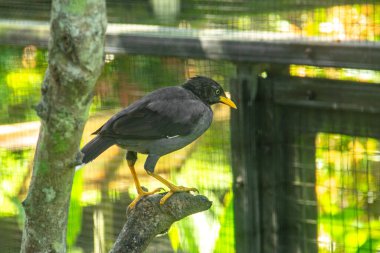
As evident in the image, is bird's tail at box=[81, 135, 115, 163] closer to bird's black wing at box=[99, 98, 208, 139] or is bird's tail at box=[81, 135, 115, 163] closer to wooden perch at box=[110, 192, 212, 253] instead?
bird's black wing at box=[99, 98, 208, 139]

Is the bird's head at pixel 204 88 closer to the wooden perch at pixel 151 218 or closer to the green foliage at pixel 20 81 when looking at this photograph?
the wooden perch at pixel 151 218

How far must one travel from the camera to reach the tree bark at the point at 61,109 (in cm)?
170

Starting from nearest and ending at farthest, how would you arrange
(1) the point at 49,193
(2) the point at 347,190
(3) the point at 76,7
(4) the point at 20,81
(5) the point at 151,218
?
1. (3) the point at 76,7
2. (1) the point at 49,193
3. (5) the point at 151,218
4. (2) the point at 347,190
5. (4) the point at 20,81

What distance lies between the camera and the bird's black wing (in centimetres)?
318

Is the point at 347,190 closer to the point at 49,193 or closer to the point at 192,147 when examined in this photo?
the point at 192,147

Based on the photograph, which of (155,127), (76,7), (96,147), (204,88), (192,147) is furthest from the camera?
(192,147)

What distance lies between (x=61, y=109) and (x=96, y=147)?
1383 mm

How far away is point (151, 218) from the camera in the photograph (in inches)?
110

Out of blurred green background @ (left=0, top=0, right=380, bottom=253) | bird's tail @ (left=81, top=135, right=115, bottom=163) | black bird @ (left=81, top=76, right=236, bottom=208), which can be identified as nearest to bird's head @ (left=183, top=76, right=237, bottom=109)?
black bird @ (left=81, top=76, right=236, bottom=208)

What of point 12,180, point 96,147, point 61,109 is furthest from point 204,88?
point 12,180

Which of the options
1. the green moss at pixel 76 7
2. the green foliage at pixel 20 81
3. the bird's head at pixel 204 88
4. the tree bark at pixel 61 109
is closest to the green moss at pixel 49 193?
the tree bark at pixel 61 109

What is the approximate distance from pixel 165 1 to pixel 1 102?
4.32ft

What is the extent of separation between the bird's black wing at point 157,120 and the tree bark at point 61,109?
3.88 feet

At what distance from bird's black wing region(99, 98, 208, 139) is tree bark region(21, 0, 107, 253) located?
1181 millimetres
